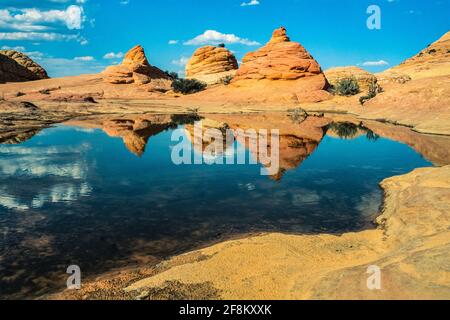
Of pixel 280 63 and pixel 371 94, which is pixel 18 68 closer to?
pixel 280 63

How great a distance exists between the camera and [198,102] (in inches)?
2092

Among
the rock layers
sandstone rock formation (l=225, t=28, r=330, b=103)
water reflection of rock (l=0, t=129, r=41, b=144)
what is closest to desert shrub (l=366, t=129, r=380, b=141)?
the rock layers

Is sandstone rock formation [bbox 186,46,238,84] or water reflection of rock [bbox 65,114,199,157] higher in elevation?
sandstone rock formation [bbox 186,46,238,84]

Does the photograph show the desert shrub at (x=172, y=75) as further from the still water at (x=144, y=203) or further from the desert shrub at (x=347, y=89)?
the still water at (x=144, y=203)

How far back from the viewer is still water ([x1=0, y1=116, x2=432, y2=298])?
28.2 ft

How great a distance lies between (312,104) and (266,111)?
645 cm

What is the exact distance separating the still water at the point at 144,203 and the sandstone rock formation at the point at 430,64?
5245cm

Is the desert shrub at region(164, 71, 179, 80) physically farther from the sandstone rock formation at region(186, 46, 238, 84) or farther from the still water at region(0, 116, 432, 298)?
the still water at region(0, 116, 432, 298)

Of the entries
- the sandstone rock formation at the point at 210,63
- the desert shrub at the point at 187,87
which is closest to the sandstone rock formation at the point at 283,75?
the desert shrub at the point at 187,87

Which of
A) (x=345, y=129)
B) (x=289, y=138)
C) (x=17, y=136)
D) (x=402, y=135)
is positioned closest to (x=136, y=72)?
(x=17, y=136)

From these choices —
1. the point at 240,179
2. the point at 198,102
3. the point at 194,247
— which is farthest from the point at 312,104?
the point at 194,247

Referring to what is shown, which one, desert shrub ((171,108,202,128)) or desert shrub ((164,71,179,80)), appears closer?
desert shrub ((171,108,202,128))

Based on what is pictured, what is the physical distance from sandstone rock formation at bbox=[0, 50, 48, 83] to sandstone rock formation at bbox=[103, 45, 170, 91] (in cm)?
1699

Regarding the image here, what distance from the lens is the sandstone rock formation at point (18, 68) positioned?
73875 millimetres
